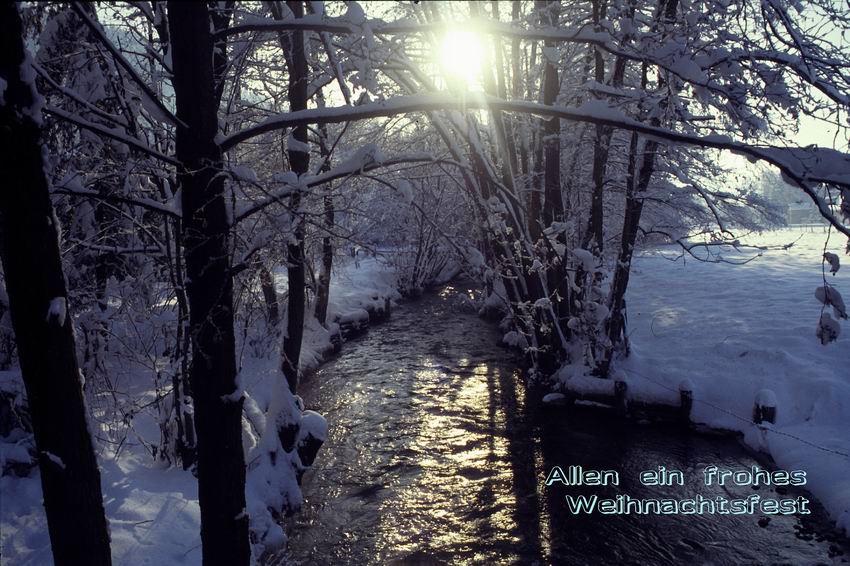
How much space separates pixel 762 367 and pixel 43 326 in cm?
1294

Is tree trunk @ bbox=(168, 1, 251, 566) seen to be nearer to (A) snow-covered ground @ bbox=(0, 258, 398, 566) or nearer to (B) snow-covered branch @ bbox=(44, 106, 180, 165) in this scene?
(B) snow-covered branch @ bbox=(44, 106, 180, 165)

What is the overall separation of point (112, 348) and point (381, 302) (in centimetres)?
1342

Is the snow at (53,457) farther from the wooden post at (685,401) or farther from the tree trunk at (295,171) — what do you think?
the wooden post at (685,401)

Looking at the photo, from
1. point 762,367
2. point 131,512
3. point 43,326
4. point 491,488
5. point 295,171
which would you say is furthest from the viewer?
point 762,367

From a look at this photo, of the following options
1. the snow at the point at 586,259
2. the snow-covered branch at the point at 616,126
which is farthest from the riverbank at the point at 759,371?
the snow-covered branch at the point at 616,126

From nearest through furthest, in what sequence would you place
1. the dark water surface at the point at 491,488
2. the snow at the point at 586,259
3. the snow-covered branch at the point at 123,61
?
the snow-covered branch at the point at 123,61, the dark water surface at the point at 491,488, the snow at the point at 586,259

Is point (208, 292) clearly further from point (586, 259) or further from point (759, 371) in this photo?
point (759, 371)

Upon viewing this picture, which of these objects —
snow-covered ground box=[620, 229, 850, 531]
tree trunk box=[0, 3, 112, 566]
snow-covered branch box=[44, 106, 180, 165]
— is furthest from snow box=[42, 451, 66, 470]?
snow-covered ground box=[620, 229, 850, 531]

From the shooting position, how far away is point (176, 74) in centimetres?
322

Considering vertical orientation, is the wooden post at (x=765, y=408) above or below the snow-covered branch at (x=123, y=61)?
below

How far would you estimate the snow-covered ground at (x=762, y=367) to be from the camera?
884 centimetres

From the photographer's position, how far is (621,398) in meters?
11.2

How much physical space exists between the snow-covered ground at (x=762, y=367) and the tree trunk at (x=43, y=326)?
9.04 m

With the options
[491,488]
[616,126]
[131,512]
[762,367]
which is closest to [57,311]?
[616,126]
